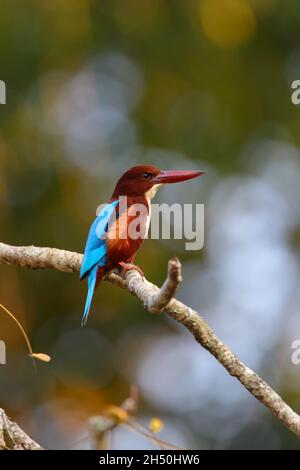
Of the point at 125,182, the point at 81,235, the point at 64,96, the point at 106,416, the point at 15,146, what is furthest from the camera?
the point at 64,96

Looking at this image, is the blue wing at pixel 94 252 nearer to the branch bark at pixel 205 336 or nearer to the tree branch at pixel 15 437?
the branch bark at pixel 205 336

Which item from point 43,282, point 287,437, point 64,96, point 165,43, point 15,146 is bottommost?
point 287,437

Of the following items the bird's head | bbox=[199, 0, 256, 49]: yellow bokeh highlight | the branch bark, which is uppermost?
bbox=[199, 0, 256, 49]: yellow bokeh highlight

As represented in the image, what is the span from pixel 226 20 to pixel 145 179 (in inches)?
125

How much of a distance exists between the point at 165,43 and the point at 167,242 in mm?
1996

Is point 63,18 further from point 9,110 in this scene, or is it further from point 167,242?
point 167,242

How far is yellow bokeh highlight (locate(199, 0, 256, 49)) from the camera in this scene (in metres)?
7.37

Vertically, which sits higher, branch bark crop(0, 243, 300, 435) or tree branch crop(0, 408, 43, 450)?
branch bark crop(0, 243, 300, 435)

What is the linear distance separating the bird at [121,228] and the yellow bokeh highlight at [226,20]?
298cm

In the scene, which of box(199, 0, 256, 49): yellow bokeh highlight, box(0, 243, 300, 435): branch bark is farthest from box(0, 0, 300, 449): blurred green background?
box(0, 243, 300, 435): branch bark

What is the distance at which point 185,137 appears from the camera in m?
8.06

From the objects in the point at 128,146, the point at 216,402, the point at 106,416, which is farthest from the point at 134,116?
the point at 106,416

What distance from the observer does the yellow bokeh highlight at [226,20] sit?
7374 mm

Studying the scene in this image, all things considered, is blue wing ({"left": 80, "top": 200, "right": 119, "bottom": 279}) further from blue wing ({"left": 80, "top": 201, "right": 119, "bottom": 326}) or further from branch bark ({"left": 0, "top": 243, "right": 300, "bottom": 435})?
branch bark ({"left": 0, "top": 243, "right": 300, "bottom": 435})
